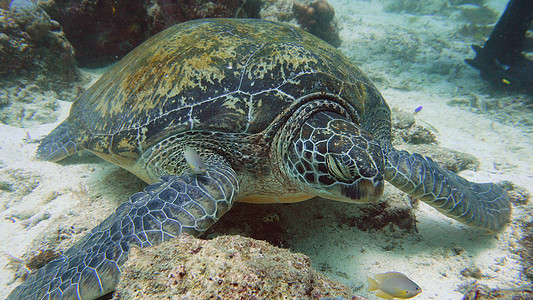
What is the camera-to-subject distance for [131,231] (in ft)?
5.17

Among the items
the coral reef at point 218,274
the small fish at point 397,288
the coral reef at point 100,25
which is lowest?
the small fish at point 397,288

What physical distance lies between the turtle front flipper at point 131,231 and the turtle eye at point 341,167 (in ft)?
2.66

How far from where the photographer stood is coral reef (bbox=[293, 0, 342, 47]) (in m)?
7.18

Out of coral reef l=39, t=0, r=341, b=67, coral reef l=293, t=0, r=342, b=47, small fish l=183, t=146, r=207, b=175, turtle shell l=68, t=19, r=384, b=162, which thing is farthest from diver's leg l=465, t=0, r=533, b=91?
small fish l=183, t=146, r=207, b=175

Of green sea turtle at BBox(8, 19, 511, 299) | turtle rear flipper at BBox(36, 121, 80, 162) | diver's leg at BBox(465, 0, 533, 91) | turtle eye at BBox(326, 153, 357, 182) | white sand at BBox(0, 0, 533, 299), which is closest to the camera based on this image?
green sea turtle at BBox(8, 19, 511, 299)

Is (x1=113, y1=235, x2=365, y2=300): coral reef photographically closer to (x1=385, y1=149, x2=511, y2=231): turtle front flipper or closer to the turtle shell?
the turtle shell

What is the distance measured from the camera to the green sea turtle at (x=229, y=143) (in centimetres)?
164

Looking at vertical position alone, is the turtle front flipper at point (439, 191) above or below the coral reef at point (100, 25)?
below

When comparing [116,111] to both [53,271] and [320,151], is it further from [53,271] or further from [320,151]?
[320,151]

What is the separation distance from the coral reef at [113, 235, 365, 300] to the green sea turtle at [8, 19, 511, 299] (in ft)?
1.50

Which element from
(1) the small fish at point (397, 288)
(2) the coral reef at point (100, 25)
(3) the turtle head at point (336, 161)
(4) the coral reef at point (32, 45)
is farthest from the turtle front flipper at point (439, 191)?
(4) the coral reef at point (32, 45)

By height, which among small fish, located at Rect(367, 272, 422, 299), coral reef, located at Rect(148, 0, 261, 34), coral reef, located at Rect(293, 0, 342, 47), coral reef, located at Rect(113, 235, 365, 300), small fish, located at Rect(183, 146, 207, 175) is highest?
coral reef, located at Rect(293, 0, 342, 47)

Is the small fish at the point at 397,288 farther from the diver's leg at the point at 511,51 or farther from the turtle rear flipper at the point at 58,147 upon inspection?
the diver's leg at the point at 511,51

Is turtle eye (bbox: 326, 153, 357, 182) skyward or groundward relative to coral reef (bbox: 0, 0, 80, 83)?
groundward
